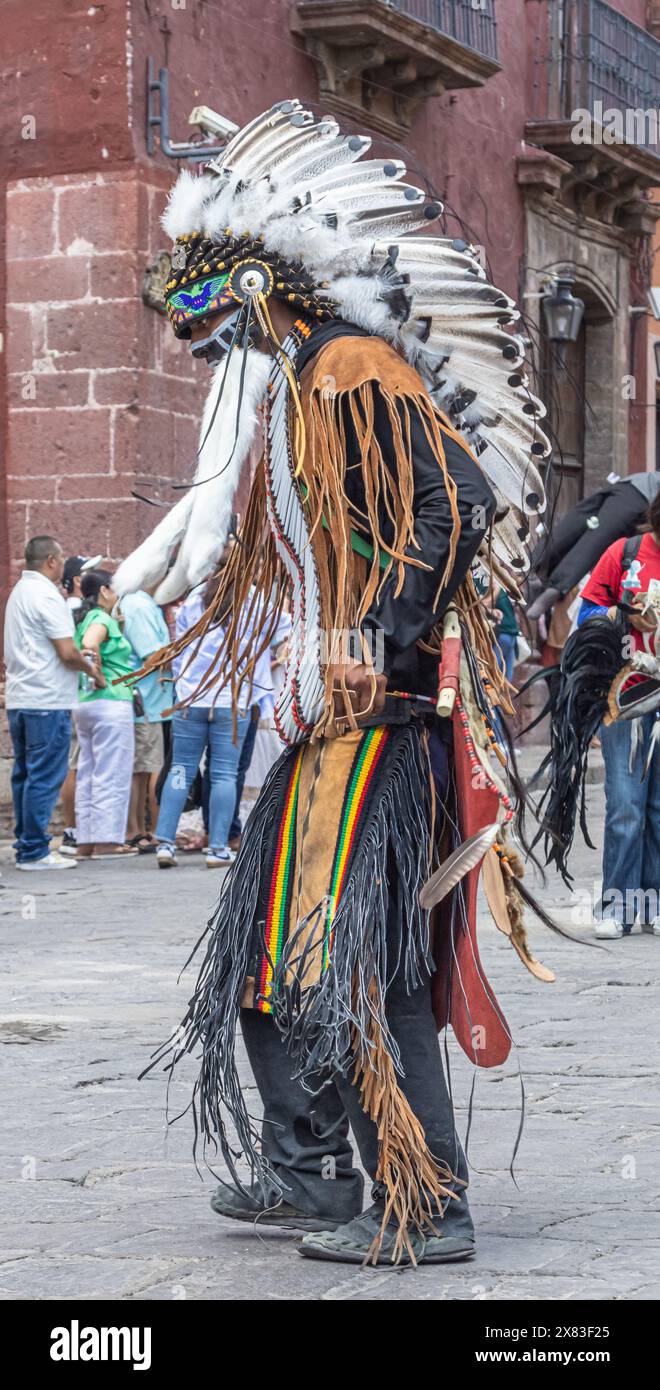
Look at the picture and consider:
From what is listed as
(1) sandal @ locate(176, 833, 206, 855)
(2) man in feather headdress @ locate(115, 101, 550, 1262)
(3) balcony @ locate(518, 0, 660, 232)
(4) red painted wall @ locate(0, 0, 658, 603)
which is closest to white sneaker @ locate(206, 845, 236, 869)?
(1) sandal @ locate(176, 833, 206, 855)

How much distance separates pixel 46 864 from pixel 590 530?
3539 mm

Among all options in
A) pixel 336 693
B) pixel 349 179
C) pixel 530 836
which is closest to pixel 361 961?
pixel 336 693

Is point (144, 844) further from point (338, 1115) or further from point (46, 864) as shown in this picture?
point (338, 1115)

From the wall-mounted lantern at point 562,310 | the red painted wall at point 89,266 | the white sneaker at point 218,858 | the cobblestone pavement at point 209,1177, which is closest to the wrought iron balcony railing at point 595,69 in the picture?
the wall-mounted lantern at point 562,310

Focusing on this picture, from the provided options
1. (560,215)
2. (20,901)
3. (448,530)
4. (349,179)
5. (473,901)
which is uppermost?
(560,215)

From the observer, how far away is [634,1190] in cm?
450

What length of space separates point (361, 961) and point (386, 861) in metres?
0.20

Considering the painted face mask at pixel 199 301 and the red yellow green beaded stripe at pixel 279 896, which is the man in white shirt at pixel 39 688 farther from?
the red yellow green beaded stripe at pixel 279 896

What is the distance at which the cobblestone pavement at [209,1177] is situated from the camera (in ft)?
12.5

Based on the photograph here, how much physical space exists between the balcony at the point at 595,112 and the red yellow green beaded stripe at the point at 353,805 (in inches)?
636

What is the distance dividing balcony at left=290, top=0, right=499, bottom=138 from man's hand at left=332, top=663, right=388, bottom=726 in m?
12.1

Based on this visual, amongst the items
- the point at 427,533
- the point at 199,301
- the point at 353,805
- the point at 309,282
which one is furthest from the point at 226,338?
the point at 353,805

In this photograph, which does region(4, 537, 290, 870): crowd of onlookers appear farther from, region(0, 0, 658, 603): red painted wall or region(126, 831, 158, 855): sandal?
region(0, 0, 658, 603): red painted wall
